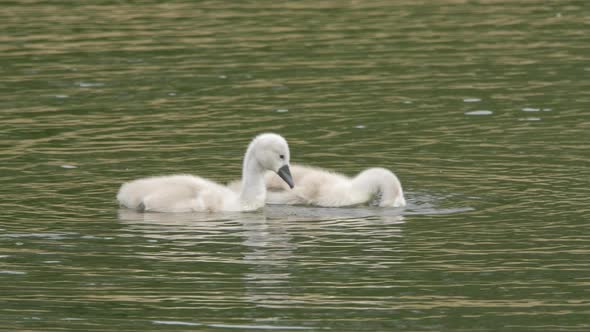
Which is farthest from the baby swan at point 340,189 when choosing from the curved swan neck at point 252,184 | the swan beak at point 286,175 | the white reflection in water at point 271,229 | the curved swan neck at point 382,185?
the curved swan neck at point 252,184

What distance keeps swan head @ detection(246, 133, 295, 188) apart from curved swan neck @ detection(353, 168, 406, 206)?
2.26 ft

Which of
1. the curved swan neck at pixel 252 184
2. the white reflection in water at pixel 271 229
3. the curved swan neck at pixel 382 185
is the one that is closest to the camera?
the white reflection in water at pixel 271 229

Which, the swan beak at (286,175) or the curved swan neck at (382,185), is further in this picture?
the swan beak at (286,175)

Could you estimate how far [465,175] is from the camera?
16.5 m

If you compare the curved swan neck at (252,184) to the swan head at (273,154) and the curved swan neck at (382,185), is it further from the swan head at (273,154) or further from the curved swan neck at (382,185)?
the curved swan neck at (382,185)

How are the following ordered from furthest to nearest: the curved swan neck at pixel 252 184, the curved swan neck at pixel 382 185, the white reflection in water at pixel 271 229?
the curved swan neck at pixel 252 184, the curved swan neck at pixel 382 185, the white reflection in water at pixel 271 229

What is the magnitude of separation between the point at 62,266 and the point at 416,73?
10.5m

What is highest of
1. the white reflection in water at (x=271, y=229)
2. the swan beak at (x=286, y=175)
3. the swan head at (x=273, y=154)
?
the swan head at (x=273, y=154)

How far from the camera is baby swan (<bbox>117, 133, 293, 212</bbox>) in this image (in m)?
15.4

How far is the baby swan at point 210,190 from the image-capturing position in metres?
15.4

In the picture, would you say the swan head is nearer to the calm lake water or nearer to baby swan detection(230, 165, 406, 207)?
baby swan detection(230, 165, 406, 207)

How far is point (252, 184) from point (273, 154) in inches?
14.5

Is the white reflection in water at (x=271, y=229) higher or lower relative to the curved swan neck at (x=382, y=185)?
lower

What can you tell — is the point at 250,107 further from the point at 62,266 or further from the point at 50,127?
the point at 62,266
